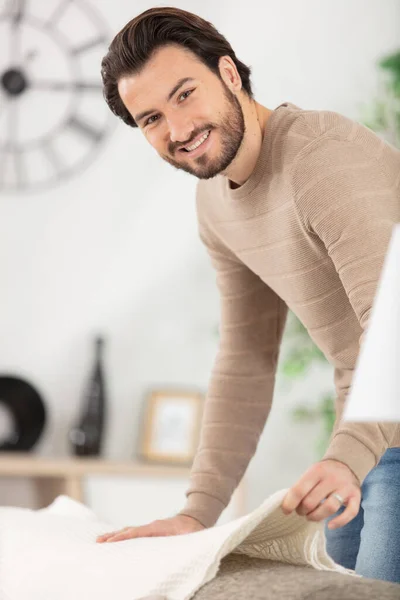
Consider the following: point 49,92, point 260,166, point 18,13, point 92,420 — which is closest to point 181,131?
point 260,166

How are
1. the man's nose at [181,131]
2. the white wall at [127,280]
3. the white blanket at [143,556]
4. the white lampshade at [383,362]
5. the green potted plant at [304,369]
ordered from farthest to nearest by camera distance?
1. the white wall at [127,280]
2. the green potted plant at [304,369]
3. the man's nose at [181,131]
4. the white blanket at [143,556]
5. the white lampshade at [383,362]

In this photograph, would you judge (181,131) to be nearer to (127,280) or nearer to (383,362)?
(383,362)

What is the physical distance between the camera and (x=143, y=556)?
1.07 meters

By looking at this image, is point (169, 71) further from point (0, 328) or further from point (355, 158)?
point (0, 328)

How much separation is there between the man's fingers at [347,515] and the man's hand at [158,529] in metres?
0.31

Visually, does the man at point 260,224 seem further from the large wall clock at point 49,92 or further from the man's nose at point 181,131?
the large wall clock at point 49,92

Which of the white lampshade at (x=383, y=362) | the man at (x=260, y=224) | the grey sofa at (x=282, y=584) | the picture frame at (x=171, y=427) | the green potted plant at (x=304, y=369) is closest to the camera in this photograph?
the white lampshade at (x=383, y=362)

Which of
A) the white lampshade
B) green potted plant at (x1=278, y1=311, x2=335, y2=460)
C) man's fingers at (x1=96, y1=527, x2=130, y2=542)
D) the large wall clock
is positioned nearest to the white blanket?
man's fingers at (x1=96, y1=527, x2=130, y2=542)

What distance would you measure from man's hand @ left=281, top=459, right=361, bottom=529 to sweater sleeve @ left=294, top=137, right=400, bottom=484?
0.04 metres

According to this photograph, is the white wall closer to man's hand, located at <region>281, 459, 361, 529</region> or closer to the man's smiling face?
the man's smiling face

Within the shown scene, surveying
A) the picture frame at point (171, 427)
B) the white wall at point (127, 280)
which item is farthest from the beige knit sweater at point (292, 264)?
the white wall at point (127, 280)

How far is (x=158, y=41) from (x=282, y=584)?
0.95 meters

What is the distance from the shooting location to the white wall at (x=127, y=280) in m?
3.79

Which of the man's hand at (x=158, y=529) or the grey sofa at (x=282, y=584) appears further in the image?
→ the man's hand at (x=158, y=529)
